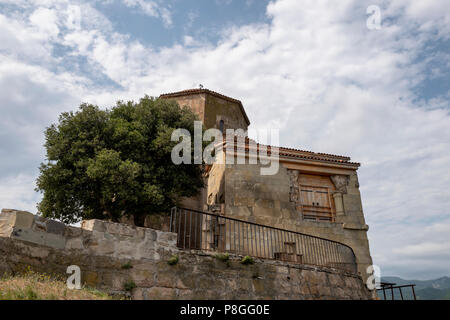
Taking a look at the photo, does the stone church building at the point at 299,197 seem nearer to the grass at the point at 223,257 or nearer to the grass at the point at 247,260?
the grass at the point at 247,260

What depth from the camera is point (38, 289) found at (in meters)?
5.66

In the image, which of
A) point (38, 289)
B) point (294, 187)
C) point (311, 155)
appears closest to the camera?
point (38, 289)

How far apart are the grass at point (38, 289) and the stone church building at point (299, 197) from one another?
27.1 feet

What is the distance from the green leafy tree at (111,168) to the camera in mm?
11602

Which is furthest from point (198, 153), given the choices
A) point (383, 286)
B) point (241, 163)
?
point (383, 286)

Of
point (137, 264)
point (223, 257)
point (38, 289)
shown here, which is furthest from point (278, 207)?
point (38, 289)

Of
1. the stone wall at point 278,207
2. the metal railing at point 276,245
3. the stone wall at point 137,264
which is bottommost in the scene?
the stone wall at point 137,264

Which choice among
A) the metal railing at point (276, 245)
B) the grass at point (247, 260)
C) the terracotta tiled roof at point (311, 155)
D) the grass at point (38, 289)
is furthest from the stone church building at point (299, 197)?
the grass at point (38, 289)

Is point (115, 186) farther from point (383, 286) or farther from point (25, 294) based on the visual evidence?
point (383, 286)

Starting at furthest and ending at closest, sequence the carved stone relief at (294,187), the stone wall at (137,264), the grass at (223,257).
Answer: the carved stone relief at (294,187) < the grass at (223,257) < the stone wall at (137,264)

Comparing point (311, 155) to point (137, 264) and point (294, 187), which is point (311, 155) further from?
point (137, 264)

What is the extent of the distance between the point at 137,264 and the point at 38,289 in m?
2.57

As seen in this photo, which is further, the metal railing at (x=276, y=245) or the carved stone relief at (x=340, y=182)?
the carved stone relief at (x=340, y=182)

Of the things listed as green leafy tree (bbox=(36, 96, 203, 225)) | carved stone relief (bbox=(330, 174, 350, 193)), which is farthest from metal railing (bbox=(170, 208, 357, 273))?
carved stone relief (bbox=(330, 174, 350, 193))
